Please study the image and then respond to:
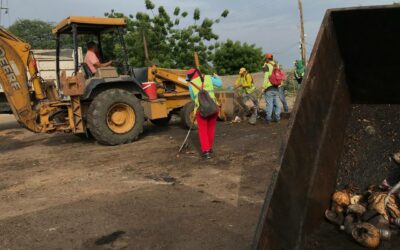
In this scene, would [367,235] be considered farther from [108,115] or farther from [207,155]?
[108,115]

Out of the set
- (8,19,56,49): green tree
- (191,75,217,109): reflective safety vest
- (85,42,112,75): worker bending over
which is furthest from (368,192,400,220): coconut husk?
(8,19,56,49): green tree

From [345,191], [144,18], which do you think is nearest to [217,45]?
[144,18]

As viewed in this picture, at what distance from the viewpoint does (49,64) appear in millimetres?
13227

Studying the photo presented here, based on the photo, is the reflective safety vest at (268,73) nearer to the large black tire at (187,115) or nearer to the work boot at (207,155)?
the large black tire at (187,115)

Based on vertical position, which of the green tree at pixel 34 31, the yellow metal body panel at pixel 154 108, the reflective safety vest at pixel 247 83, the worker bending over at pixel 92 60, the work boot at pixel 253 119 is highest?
the green tree at pixel 34 31

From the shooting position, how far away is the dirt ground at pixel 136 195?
3982mm

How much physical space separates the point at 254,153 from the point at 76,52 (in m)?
3.96

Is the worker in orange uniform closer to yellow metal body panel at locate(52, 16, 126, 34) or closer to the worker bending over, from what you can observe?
the worker bending over

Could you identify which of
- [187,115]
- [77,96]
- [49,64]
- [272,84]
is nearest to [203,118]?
[77,96]

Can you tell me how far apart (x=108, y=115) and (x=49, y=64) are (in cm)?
572

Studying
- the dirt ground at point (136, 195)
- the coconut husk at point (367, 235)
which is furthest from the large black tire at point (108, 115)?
the coconut husk at point (367, 235)

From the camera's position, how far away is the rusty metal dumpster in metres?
2.46

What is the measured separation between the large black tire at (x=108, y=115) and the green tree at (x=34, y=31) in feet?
116

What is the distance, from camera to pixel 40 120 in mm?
8570
